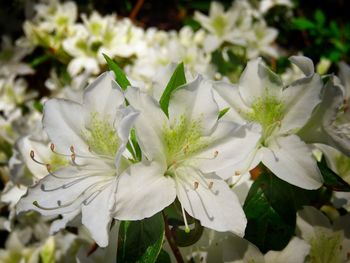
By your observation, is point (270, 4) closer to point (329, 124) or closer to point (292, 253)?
point (329, 124)

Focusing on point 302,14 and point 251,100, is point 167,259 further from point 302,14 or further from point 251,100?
point 302,14

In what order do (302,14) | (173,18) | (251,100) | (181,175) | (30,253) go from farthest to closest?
(173,18) < (302,14) < (30,253) < (251,100) < (181,175)

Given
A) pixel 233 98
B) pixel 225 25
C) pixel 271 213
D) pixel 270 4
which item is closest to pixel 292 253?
pixel 271 213

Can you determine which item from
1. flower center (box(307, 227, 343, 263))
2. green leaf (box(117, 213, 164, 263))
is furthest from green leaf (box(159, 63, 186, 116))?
flower center (box(307, 227, 343, 263))

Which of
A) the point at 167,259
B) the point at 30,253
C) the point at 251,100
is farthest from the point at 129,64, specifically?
the point at 167,259

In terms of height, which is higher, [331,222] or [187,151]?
[187,151]

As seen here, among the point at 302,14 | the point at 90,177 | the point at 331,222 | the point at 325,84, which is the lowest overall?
the point at 302,14
